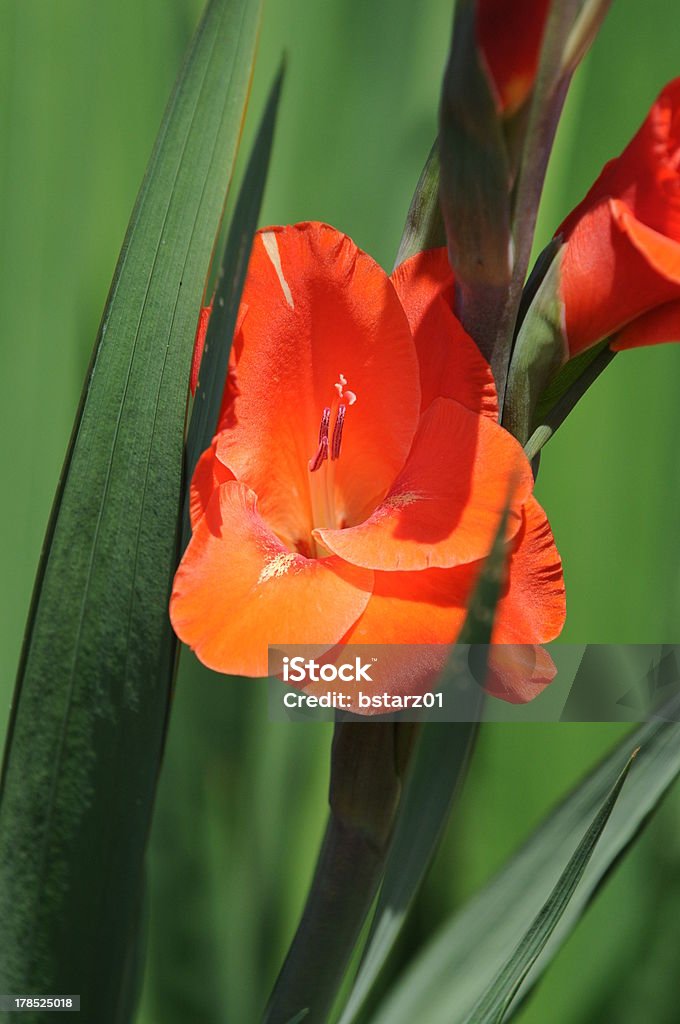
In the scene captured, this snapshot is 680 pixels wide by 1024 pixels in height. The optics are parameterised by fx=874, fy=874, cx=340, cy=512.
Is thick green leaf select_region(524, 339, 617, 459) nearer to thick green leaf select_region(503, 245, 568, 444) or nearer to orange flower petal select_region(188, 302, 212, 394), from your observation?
thick green leaf select_region(503, 245, 568, 444)

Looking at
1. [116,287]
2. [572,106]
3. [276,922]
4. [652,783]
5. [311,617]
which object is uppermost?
[572,106]

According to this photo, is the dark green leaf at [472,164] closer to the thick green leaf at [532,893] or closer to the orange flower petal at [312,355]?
the orange flower petal at [312,355]

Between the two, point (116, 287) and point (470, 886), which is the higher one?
point (116, 287)

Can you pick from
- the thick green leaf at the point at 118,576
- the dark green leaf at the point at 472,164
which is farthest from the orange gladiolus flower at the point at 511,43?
the thick green leaf at the point at 118,576

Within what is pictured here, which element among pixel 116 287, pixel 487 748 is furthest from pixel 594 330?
pixel 487 748

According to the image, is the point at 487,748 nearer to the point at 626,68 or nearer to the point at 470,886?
the point at 470,886

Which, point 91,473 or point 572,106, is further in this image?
point 572,106

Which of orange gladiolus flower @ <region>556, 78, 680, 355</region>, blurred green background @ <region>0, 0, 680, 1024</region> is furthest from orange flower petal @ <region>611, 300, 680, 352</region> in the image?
blurred green background @ <region>0, 0, 680, 1024</region>

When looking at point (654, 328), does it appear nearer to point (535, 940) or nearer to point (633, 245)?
point (633, 245)
